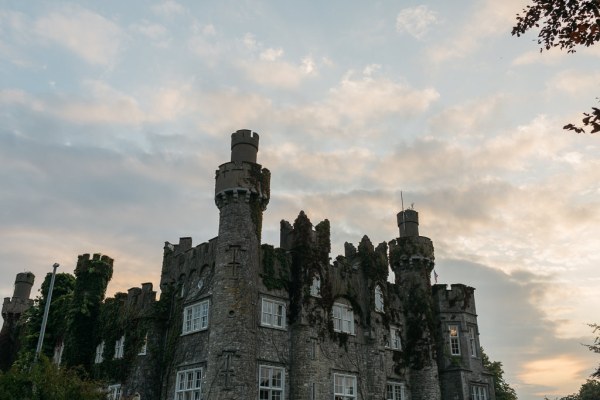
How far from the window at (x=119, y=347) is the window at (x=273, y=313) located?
466 inches

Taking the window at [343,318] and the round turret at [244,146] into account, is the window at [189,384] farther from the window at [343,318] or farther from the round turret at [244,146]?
the round turret at [244,146]

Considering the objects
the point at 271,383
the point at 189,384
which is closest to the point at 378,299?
the point at 271,383

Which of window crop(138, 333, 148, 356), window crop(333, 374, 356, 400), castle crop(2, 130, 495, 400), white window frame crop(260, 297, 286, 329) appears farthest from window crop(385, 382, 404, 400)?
window crop(138, 333, 148, 356)

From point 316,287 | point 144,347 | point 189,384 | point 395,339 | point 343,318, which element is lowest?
point 189,384

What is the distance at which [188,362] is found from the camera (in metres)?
33.1

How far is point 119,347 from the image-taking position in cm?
3903

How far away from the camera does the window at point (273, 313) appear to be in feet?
111

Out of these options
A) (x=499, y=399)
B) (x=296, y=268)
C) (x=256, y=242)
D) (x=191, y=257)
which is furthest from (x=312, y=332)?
(x=499, y=399)

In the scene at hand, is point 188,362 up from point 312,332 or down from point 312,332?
down

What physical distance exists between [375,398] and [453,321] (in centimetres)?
1217

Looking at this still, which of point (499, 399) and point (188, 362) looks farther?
point (499, 399)

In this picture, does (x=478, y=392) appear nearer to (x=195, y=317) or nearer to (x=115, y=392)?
(x=195, y=317)

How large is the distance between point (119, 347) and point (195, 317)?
8.54m

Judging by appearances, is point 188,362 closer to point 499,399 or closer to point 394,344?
point 394,344
